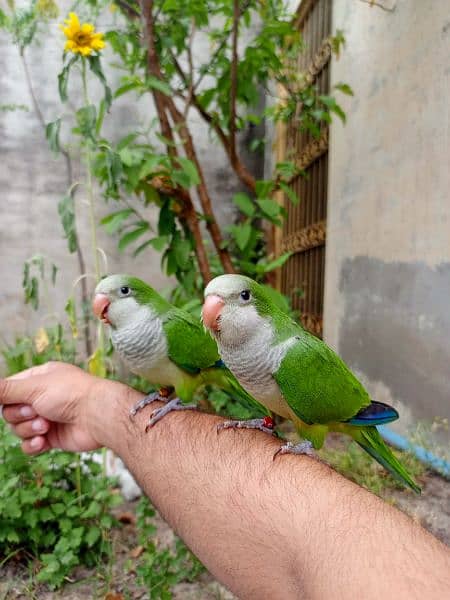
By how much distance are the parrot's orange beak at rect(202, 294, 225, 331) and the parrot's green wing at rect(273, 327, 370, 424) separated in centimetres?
10

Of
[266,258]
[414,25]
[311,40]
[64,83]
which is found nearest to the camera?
[414,25]

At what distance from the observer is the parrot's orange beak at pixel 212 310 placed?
0.51 metres

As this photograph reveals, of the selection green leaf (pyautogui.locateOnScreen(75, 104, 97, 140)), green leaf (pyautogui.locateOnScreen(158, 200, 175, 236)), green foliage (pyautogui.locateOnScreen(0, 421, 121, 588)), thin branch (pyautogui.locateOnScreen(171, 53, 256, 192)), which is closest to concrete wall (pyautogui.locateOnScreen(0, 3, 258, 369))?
thin branch (pyautogui.locateOnScreen(171, 53, 256, 192))

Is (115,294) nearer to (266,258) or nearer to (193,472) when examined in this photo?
(193,472)

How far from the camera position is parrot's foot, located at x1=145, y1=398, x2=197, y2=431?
2.60 feet

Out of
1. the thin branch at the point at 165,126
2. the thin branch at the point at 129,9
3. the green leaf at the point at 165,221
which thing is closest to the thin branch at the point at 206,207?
the thin branch at the point at 165,126

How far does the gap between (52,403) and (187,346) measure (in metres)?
0.37

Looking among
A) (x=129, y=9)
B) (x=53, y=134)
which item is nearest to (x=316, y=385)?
(x=53, y=134)

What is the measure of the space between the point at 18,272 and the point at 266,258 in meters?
1.45

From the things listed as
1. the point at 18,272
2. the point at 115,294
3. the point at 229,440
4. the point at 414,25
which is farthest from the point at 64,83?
the point at 18,272

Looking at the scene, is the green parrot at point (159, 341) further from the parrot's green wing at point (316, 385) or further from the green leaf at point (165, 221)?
the green leaf at point (165, 221)

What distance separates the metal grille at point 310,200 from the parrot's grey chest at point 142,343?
53 cm

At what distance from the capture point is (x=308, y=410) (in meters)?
0.58

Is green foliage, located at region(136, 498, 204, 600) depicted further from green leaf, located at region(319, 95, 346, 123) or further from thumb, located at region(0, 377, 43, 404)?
green leaf, located at region(319, 95, 346, 123)
